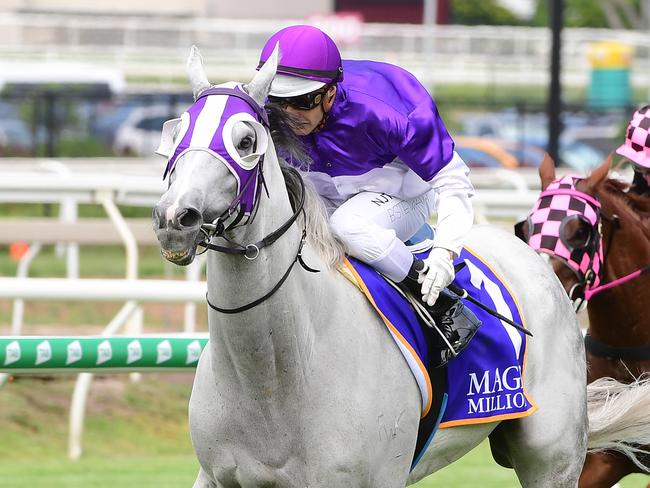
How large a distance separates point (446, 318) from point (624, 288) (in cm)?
135

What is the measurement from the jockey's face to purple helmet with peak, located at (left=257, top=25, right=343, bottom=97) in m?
0.08

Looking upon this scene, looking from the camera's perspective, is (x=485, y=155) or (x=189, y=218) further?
(x=485, y=155)

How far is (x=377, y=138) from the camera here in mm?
3818

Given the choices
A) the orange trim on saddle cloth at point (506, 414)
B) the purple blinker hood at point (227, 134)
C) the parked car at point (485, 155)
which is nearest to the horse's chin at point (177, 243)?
the purple blinker hood at point (227, 134)

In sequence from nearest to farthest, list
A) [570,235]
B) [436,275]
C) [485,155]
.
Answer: [436,275] < [570,235] < [485,155]

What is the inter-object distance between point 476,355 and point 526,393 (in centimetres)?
28

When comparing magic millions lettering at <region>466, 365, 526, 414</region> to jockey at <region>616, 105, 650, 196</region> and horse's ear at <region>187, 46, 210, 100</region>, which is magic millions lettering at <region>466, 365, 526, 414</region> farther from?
jockey at <region>616, 105, 650, 196</region>

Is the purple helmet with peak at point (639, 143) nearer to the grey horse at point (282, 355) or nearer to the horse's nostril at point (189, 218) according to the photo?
the grey horse at point (282, 355)

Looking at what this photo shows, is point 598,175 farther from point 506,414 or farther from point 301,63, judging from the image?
point 301,63

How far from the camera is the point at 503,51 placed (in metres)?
29.9

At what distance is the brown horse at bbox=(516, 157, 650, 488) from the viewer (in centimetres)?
482

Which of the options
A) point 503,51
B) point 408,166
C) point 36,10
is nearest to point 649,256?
point 408,166

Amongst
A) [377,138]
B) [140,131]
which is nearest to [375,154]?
[377,138]

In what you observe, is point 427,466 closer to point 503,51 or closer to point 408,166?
point 408,166
